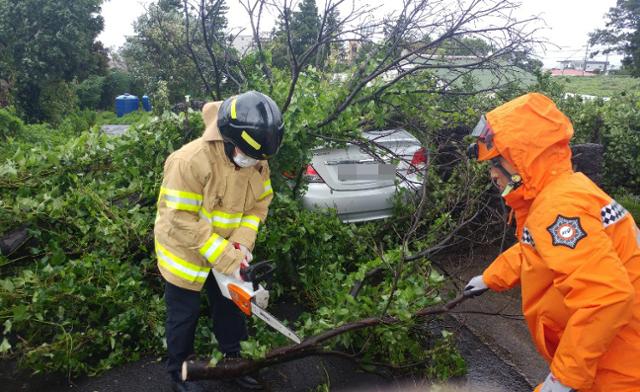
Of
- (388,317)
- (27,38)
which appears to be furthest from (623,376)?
(27,38)

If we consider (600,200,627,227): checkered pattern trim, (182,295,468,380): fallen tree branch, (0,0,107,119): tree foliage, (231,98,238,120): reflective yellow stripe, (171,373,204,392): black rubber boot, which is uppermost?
(0,0,107,119): tree foliage

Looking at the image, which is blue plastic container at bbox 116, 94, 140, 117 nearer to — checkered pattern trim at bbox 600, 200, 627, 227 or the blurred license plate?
the blurred license plate

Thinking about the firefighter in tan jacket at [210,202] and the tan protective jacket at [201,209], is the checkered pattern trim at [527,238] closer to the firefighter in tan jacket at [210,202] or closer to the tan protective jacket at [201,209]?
the firefighter in tan jacket at [210,202]

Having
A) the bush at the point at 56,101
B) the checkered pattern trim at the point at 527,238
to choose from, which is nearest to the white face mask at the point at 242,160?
the checkered pattern trim at the point at 527,238

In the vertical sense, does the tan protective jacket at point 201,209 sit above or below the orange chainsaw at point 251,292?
above

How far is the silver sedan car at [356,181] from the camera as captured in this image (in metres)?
4.45

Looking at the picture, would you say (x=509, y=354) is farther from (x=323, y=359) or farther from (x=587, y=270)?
(x=587, y=270)

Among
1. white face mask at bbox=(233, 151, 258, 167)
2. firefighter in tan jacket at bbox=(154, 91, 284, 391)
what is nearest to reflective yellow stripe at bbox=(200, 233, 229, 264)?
firefighter in tan jacket at bbox=(154, 91, 284, 391)

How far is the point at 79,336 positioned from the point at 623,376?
2814 mm

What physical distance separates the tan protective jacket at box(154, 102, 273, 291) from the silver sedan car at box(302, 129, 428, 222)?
1827 mm

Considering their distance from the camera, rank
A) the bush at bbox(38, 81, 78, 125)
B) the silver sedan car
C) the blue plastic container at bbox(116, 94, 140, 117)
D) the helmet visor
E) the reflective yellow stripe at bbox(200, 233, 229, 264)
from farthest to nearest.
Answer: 1. the blue plastic container at bbox(116, 94, 140, 117)
2. the bush at bbox(38, 81, 78, 125)
3. the silver sedan car
4. the reflective yellow stripe at bbox(200, 233, 229, 264)
5. the helmet visor

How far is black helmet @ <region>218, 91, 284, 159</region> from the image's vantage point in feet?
7.63

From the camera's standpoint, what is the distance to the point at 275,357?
269cm

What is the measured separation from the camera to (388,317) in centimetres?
271
